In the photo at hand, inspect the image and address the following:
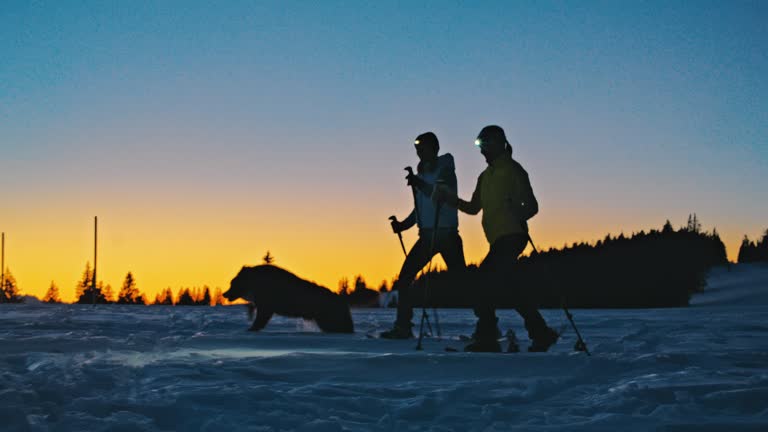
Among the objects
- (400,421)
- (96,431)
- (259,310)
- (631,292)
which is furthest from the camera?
(631,292)

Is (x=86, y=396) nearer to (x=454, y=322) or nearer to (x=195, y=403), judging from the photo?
(x=195, y=403)

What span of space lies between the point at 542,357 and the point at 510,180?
166 cm

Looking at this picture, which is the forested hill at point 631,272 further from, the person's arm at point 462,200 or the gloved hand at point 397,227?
the person's arm at point 462,200

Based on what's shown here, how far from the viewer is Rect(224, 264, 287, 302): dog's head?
10.2m

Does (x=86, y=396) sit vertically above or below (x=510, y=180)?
below

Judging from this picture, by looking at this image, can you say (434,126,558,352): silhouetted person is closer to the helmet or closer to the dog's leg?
the helmet

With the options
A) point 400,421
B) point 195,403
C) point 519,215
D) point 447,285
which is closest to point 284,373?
point 195,403

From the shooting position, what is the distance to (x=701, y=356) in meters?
5.78

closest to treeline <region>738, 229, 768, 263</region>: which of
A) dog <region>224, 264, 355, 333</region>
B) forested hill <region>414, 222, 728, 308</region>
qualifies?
forested hill <region>414, 222, 728, 308</region>

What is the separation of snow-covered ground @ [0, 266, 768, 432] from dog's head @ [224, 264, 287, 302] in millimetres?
2854

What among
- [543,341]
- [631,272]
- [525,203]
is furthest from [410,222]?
[631,272]

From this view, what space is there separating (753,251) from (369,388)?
34.4 metres

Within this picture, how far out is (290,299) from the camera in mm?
10086

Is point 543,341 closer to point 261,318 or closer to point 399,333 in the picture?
point 399,333
